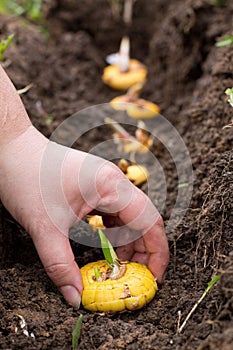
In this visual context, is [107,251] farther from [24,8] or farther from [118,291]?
[24,8]

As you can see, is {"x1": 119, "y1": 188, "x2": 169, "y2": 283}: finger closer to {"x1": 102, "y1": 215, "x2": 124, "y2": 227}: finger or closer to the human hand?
the human hand

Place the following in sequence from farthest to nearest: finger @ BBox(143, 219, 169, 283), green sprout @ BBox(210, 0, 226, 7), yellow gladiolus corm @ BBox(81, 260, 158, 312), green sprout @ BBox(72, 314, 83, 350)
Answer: green sprout @ BBox(210, 0, 226, 7), finger @ BBox(143, 219, 169, 283), yellow gladiolus corm @ BBox(81, 260, 158, 312), green sprout @ BBox(72, 314, 83, 350)

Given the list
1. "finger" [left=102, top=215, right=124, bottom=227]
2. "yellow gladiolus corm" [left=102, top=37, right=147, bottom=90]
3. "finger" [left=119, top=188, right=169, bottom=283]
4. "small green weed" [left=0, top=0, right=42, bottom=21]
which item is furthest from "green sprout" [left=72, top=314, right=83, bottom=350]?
"small green weed" [left=0, top=0, right=42, bottom=21]

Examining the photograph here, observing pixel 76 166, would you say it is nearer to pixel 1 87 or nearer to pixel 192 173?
pixel 1 87

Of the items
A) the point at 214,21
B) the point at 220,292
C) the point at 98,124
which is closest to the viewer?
the point at 220,292

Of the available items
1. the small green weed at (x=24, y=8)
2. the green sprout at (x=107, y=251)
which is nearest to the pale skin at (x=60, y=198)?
the green sprout at (x=107, y=251)

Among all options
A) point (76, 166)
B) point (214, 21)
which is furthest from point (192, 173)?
point (214, 21)

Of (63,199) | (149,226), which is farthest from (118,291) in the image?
(63,199)

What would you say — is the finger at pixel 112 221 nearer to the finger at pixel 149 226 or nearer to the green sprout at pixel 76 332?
the finger at pixel 149 226
